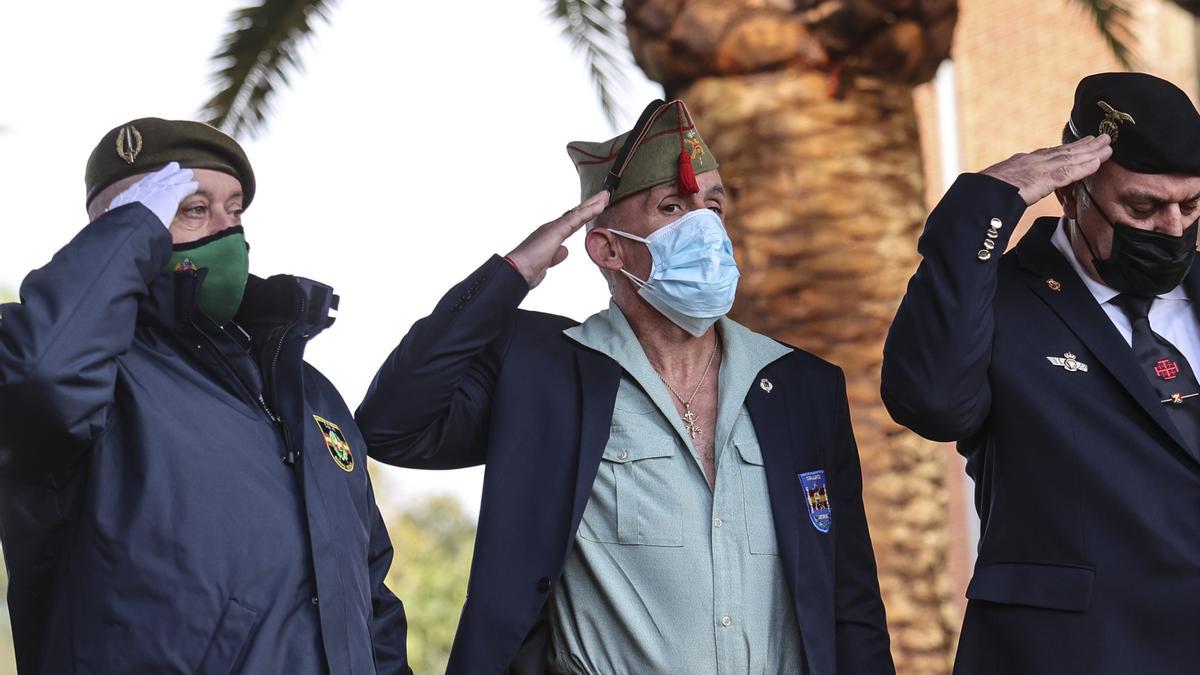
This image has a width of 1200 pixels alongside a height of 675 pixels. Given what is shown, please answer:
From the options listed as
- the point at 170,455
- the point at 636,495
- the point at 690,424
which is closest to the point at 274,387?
the point at 170,455

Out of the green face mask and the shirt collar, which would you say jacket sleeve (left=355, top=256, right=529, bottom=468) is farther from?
the shirt collar

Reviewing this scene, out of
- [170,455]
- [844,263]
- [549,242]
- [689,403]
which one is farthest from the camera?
[844,263]

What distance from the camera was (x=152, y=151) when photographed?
3.42 m

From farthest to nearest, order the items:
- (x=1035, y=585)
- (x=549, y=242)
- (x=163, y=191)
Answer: (x=549, y=242), (x=1035, y=585), (x=163, y=191)

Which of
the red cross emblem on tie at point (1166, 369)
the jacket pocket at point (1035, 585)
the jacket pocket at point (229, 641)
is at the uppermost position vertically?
the red cross emblem on tie at point (1166, 369)

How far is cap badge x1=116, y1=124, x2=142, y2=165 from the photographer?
3422mm

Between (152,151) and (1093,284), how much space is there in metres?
2.11

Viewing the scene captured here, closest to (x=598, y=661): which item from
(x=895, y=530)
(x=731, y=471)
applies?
(x=731, y=471)

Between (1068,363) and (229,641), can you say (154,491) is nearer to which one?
(229,641)

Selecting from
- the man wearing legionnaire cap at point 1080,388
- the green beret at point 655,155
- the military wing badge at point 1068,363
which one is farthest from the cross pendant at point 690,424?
the military wing badge at point 1068,363

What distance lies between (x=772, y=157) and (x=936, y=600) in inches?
65.9

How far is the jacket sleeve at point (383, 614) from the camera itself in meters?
3.58

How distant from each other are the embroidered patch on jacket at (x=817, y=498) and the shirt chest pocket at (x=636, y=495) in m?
0.31

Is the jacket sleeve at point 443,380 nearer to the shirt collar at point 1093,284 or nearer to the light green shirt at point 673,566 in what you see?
the light green shirt at point 673,566
